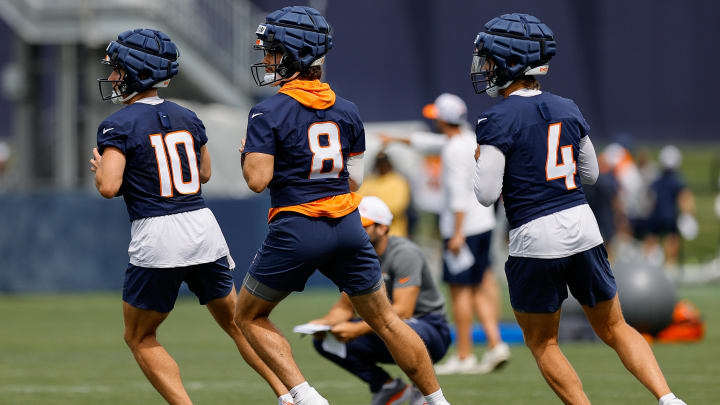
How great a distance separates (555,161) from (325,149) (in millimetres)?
1230

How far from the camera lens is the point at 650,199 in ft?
76.8

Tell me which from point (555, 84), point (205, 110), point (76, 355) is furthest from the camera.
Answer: point (555, 84)

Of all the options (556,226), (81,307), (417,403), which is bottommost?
(81,307)

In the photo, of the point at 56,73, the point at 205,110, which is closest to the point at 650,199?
the point at 205,110

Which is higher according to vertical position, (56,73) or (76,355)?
(56,73)

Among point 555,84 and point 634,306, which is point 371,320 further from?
point 555,84

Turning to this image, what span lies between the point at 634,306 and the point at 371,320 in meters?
5.94

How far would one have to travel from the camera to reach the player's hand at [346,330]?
7703 millimetres

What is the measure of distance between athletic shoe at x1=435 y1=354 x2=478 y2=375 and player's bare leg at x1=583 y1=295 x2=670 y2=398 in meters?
3.84

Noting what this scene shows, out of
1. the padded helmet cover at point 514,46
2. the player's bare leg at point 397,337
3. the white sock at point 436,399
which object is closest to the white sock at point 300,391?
the player's bare leg at point 397,337

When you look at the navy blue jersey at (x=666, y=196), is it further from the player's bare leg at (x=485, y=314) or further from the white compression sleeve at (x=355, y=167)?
the white compression sleeve at (x=355, y=167)

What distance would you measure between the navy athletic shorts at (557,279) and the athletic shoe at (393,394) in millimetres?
1813

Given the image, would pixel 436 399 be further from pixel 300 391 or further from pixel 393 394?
pixel 393 394

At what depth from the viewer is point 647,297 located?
11.8m
